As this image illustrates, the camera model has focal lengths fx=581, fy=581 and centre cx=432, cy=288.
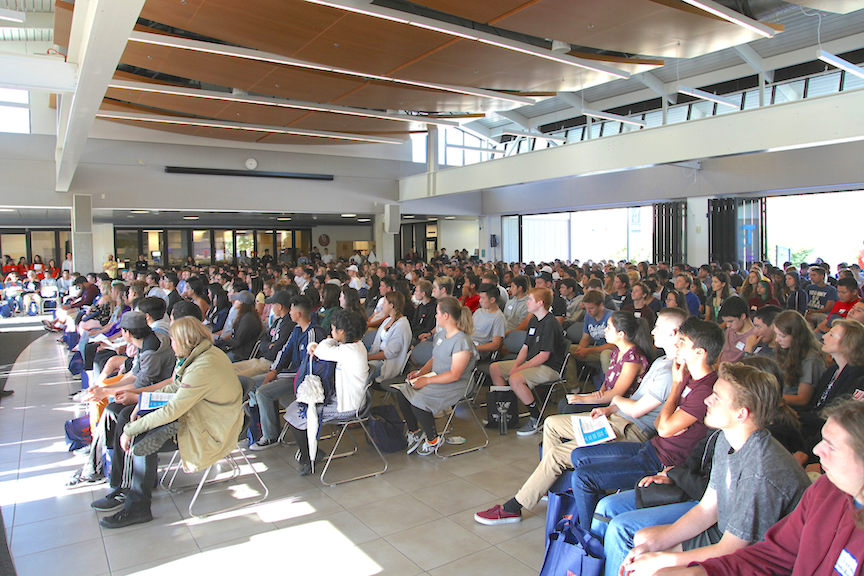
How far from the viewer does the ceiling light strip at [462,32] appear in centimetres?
654

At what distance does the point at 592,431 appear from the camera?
3262mm

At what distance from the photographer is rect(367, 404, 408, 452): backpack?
189 inches

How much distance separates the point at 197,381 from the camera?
3621mm

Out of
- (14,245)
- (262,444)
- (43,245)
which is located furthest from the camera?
(43,245)

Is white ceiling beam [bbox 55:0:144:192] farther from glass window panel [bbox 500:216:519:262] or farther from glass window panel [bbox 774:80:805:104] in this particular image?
glass window panel [bbox 500:216:519:262]

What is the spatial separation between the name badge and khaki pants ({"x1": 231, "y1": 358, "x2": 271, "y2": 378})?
15.3 feet

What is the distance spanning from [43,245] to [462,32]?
831 inches

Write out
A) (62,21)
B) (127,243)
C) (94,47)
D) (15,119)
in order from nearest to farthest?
(94,47) < (62,21) < (15,119) < (127,243)

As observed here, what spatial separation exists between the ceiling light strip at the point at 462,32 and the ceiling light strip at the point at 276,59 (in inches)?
79.4

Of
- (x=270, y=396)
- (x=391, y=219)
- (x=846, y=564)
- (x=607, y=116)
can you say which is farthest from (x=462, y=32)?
(x=391, y=219)

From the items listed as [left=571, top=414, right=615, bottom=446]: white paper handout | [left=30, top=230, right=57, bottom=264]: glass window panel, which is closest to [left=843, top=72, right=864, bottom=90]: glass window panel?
[left=571, top=414, right=615, bottom=446]: white paper handout

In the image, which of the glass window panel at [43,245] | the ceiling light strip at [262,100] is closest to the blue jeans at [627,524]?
the ceiling light strip at [262,100]

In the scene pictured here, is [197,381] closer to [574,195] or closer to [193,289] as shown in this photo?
[193,289]

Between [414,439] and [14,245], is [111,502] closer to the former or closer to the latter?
[414,439]
